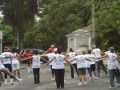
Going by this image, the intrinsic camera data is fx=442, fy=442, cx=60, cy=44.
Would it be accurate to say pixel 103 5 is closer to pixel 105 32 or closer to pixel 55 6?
pixel 105 32

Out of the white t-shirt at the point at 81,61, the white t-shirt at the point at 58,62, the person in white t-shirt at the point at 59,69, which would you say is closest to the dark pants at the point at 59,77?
the person in white t-shirt at the point at 59,69

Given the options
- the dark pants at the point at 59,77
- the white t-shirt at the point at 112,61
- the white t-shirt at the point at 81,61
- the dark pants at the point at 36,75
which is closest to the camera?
the white t-shirt at the point at 112,61

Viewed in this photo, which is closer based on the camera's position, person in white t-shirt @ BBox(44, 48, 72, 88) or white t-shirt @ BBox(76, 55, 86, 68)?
person in white t-shirt @ BBox(44, 48, 72, 88)

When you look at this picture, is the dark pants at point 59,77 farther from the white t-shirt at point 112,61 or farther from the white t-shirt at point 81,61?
the white t-shirt at point 112,61

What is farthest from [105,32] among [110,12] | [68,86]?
[68,86]

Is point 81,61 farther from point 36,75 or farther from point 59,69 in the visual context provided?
point 36,75

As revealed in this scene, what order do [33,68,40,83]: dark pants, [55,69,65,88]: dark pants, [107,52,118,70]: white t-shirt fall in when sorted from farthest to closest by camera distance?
[33,68,40,83]: dark pants → [55,69,65,88]: dark pants → [107,52,118,70]: white t-shirt

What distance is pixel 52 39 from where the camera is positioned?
69.2 m

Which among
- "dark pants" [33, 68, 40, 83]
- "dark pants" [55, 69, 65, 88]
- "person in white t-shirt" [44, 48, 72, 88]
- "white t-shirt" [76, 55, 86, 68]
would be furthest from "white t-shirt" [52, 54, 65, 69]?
"dark pants" [33, 68, 40, 83]

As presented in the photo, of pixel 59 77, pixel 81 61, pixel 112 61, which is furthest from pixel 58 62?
pixel 112 61

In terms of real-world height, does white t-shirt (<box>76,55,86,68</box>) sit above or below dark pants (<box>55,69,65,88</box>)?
above

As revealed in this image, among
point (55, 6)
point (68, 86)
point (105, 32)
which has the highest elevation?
point (55, 6)

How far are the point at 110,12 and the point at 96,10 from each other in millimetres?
4023

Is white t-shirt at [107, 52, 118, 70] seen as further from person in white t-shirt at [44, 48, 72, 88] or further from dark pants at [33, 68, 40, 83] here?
dark pants at [33, 68, 40, 83]
